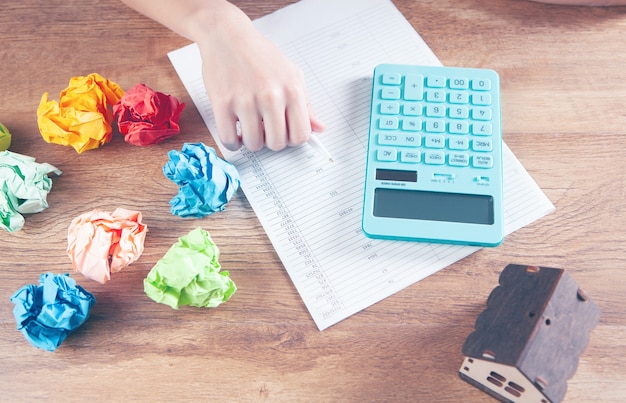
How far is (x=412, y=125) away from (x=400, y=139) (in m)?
0.02

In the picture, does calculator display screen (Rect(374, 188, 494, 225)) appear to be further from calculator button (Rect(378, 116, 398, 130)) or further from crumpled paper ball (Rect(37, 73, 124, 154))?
crumpled paper ball (Rect(37, 73, 124, 154))

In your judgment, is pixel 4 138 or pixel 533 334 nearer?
pixel 533 334

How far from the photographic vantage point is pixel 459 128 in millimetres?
565

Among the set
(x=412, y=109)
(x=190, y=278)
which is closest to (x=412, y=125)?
(x=412, y=109)

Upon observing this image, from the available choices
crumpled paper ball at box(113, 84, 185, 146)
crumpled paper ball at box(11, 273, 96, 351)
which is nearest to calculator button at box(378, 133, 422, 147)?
crumpled paper ball at box(113, 84, 185, 146)

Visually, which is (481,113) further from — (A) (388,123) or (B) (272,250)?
(B) (272,250)

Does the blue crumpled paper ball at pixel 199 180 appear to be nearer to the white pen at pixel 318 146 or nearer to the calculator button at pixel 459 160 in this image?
the white pen at pixel 318 146

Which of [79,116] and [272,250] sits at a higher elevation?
[79,116]

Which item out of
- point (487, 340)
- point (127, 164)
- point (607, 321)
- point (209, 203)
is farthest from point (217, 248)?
point (607, 321)

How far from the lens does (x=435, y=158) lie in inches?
21.8

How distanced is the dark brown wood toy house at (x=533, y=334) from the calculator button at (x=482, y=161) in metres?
0.13

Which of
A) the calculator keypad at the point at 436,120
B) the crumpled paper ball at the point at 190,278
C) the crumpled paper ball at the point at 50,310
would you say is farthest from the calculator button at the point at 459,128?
the crumpled paper ball at the point at 50,310

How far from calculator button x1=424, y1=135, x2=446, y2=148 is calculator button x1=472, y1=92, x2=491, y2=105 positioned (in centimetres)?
6

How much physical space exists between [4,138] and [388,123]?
403 mm
